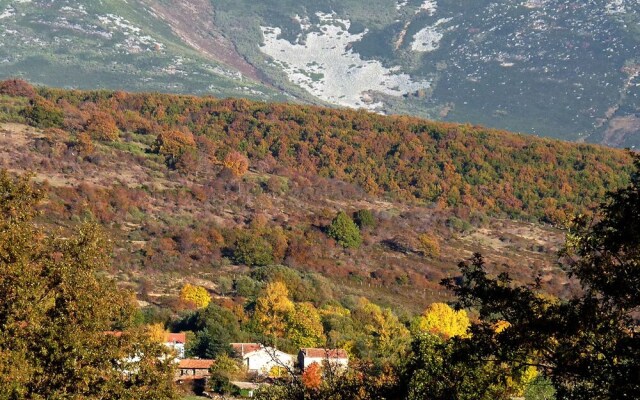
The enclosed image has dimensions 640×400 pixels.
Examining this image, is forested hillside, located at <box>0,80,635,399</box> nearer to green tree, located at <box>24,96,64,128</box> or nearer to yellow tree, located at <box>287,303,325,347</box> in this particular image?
yellow tree, located at <box>287,303,325,347</box>

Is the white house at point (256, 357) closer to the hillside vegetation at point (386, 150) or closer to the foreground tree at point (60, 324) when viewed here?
the foreground tree at point (60, 324)

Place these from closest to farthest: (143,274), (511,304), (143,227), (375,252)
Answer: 1. (511,304)
2. (143,274)
3. (143,227)
4. (375,252)

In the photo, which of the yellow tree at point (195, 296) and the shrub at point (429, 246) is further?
the shrub at point (429, 246)

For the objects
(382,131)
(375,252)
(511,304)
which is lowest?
(375,252)

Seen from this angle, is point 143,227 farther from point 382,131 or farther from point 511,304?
point 511,304

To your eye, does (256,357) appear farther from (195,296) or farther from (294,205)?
(294,205)

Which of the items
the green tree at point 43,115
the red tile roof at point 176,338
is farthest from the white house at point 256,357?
the green tree at point 43,115

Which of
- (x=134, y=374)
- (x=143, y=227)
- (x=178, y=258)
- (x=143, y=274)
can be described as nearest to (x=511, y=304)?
(x=134, y=374)

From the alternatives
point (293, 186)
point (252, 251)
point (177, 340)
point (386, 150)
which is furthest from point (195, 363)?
point (386, 150)
